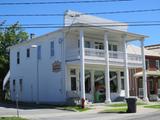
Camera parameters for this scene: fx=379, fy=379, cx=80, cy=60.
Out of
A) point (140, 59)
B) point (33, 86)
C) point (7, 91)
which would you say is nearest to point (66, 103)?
point (33, 86)

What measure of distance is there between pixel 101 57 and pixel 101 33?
263cm

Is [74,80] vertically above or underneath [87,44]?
underneath

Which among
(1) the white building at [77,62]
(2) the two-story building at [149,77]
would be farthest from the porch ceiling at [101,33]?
(2) the two-story building at [149,77]

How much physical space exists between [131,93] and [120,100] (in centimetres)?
496

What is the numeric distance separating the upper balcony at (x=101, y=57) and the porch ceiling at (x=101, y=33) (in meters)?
1.83

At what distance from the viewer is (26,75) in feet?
136

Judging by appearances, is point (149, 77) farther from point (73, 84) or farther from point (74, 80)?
point (73, 84)

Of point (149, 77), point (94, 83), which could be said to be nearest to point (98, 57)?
point (94, 83)

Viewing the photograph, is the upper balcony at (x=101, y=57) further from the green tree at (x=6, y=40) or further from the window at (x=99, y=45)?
the green tree at (x=6, y=40)

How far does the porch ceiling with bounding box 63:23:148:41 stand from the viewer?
33.6m

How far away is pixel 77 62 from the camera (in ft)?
112

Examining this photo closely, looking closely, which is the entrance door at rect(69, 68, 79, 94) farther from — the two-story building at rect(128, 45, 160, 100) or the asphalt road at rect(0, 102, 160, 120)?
the two-story building at rect(128, 45, 160, 100)

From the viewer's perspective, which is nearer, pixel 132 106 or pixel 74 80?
pixel 132 106

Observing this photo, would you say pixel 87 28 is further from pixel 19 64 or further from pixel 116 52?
pixel 19 64
